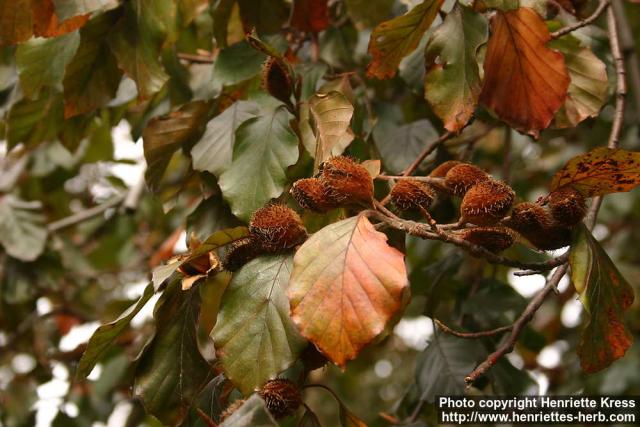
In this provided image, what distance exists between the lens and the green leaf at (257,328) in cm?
91

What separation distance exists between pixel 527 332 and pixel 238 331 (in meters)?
1.10

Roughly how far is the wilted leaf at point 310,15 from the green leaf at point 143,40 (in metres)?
0.24

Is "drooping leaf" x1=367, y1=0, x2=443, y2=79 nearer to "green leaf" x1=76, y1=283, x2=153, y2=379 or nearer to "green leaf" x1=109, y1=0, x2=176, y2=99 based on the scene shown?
"green leaf" x1=109, y1=0, x2=176, y2=99

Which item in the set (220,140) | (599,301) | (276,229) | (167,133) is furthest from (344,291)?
(167,133)

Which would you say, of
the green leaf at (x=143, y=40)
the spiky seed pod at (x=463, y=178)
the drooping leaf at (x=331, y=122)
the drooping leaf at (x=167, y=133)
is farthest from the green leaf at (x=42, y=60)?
the spiky seed pod at (x=463, y=178)

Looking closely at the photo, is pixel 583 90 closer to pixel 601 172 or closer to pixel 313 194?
pixel 601 172

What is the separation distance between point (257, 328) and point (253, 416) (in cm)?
15

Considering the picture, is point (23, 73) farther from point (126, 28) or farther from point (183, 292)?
point (183, 292)

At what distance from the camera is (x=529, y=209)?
0.94m

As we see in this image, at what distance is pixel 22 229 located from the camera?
218 centimetres

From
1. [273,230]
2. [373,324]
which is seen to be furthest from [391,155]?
[373,324]

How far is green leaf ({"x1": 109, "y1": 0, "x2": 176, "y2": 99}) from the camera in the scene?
4.47 ft

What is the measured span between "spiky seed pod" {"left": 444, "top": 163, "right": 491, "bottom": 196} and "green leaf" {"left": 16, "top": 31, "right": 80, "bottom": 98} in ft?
2.68

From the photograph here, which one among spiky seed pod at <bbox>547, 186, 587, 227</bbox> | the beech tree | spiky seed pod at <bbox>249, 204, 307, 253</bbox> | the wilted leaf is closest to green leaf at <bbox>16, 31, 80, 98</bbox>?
the beech tree
